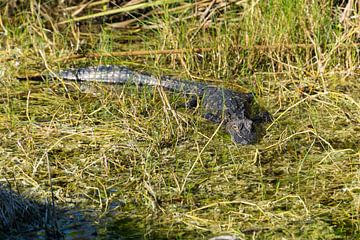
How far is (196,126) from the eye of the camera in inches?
173

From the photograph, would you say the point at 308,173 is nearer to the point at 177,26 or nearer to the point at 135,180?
the point at 135,180

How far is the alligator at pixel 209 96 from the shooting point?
4.42 meters

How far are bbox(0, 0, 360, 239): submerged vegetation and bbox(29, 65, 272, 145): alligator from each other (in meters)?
0.08

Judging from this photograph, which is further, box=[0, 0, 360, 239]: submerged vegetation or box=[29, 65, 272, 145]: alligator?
box=[29, 65, 272, 145]: alligator

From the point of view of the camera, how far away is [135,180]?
12.2ft

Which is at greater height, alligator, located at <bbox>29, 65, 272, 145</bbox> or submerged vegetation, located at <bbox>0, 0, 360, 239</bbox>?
submerged vegetation, located at <bbox>0, 0, 360, 239</bbox>

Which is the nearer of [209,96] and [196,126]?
[196,126]

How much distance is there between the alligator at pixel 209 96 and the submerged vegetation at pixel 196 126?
8 cm

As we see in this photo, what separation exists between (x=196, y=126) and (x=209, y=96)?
0.61 meters

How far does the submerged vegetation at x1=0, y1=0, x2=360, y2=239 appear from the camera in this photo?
342 cm

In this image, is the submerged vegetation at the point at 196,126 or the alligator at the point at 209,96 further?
the alligator at the point at 209,96

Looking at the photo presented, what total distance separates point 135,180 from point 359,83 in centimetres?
206

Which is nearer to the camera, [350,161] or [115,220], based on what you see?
[115,220]

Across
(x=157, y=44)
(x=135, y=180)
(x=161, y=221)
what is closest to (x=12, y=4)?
(x=157, y=44)
